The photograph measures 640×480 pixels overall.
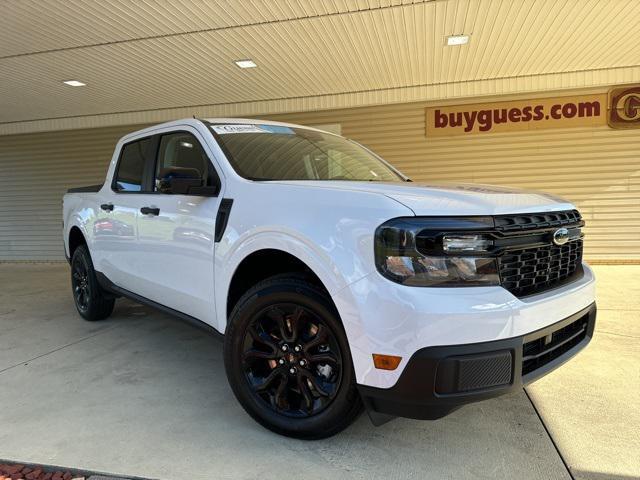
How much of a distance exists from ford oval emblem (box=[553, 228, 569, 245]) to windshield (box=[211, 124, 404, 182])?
1368mm

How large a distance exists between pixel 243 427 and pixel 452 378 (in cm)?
135

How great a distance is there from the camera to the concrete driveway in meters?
2.17

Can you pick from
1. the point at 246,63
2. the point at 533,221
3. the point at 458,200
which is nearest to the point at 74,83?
the point at 246,63

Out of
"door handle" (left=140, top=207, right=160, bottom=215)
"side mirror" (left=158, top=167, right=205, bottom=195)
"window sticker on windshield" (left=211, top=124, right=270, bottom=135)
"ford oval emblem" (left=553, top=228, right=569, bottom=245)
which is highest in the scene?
"window sticker on windshield" (left=211, top=124, right=270, bottom=135)

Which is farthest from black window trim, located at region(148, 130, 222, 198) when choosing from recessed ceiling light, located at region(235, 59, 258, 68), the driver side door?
recessed ceiling light, located at region(235, 59, 258, 68)

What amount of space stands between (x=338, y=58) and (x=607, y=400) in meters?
5.48

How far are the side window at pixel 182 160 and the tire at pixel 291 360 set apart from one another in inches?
36.2

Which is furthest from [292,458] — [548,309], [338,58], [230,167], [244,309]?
[338,58]

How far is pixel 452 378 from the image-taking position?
5.93 ft

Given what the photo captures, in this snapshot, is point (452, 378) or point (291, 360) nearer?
point (452, 378)

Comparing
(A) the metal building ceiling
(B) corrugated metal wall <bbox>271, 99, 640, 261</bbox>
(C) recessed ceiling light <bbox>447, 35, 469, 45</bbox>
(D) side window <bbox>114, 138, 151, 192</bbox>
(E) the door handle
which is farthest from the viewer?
(B) corrugated metal wall <bbox>271, 99, 640, 261</bbox>

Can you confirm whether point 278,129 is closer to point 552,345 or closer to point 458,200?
point 458,200

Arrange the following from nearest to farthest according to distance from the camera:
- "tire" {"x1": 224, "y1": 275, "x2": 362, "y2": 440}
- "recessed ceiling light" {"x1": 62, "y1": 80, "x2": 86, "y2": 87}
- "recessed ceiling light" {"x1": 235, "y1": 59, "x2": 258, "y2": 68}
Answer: "tire" {"x1": 224, "y1": 275, "x2": 362, "y2": 440} < "recessed ceiling light" {"x1": 235, "y1": 59, "x2": 258, "y2": 68} < "recessed ceiling light" {"x1": 62, "y1": 80, "x2": 86, "y2": 87}

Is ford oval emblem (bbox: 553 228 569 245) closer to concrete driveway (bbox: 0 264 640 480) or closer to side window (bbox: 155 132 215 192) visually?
concrete driveway (bbox: 0 264 640 480)
